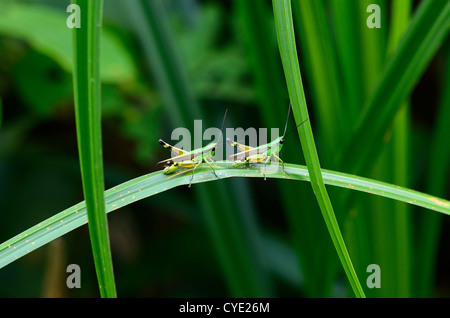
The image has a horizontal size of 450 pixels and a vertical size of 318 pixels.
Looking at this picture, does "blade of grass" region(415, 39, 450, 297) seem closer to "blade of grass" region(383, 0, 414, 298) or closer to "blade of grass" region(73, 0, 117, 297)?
"blade of grass" region(383, 0, 414, 298)

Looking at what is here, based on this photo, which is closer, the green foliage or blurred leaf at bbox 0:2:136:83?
the green foliage

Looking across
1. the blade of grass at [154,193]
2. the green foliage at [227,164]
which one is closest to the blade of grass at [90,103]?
the green foliage at [227,164]

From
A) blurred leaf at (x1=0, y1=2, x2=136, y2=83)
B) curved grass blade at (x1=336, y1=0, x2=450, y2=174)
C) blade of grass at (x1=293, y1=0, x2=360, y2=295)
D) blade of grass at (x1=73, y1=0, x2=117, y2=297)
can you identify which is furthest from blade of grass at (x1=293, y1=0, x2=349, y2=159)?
A: blurred leaf at (x1=0, y1=2, x2=136, y2=83)
